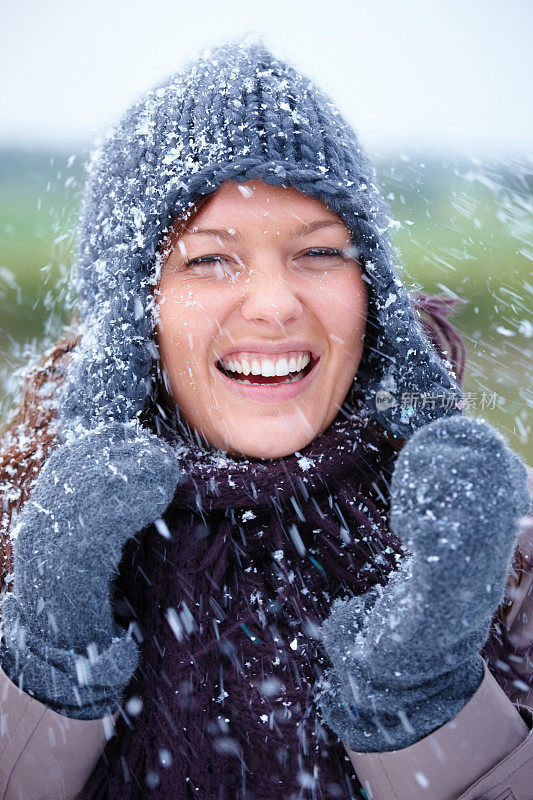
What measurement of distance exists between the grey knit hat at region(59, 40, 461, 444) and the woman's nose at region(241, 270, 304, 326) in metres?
0.21

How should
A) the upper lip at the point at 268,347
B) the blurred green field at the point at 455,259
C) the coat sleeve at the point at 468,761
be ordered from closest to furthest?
the coat sleeve at the point at 468,761 → the upper lip at the point at 268,347 → the blurred green field at the point at 455,259

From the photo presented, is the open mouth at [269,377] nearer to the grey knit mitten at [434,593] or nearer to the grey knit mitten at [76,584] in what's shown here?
the grey knit mitten at [76,584]

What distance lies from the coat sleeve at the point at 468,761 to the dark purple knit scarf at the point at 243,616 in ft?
0.73

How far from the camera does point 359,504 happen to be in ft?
5.08

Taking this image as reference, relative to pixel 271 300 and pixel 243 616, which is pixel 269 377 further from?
pixel 243 616

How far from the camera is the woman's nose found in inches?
53.5

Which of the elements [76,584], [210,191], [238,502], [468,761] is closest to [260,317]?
[210,191]

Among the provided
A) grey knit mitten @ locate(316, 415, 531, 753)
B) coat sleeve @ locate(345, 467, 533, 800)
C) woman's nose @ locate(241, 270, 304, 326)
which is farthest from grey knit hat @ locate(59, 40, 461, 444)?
coat sleeve @ locate(345, 467, 533, 800)

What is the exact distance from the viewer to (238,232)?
1369 millimetres

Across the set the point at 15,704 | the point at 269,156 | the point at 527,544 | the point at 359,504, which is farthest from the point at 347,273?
the point at 15,704

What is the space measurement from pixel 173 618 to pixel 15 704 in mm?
358

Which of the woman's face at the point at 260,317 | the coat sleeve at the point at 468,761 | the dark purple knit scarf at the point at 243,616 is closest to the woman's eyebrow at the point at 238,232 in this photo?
the woman's face at the point at 260,317

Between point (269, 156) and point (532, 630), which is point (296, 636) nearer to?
point (532, 630)

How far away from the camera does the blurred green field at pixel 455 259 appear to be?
2.44m
